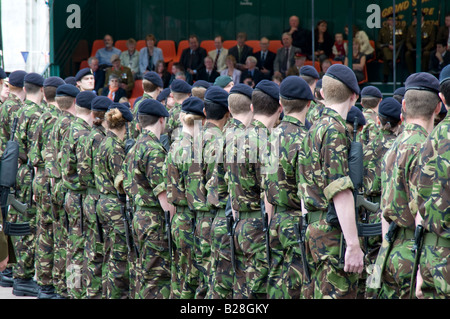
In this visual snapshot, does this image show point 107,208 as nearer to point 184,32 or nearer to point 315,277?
point 315,277

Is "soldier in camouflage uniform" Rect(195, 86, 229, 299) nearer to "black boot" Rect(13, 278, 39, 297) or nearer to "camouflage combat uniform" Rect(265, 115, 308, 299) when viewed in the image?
"camouflage combat uniform" Rect(265, 115, 308, 299)

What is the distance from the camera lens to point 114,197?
7480mm

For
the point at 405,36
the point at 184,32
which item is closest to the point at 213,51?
the point at 184,32

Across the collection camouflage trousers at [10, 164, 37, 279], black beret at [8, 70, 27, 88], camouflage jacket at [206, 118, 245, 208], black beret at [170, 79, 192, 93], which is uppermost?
black beret at [8, 70, 27, 88]

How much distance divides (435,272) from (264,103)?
87.4 inches

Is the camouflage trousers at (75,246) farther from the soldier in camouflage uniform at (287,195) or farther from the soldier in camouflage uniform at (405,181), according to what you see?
the soldier in camouflage uniform at (405,181)

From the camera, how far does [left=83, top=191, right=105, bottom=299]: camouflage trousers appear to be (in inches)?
304

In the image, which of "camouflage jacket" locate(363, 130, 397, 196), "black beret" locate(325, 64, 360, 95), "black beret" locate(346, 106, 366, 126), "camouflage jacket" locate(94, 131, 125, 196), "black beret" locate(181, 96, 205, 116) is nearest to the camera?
"black beret" locate(325, 64, 360, 95)

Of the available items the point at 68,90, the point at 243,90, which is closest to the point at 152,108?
the point at 243,90

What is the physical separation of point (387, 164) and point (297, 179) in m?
0.79

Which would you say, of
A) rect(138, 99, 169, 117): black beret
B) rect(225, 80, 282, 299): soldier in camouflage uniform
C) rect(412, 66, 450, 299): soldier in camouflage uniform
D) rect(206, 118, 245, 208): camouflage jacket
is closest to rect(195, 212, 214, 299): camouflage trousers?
rect(206, 118, 245, 208): camouflage jacket

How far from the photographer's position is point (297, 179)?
542 centimetres

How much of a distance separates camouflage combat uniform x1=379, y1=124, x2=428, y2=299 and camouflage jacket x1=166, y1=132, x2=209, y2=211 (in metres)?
2.07

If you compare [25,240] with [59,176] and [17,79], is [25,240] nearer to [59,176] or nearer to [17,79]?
[59,176]
